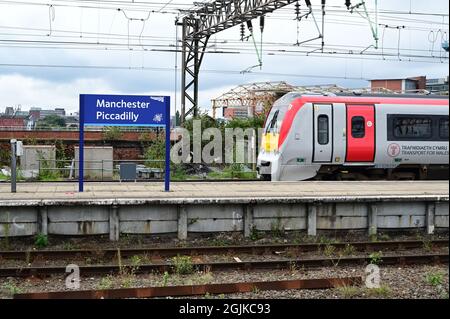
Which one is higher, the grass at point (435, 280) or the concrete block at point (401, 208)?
the concrete block at point (401, 208)

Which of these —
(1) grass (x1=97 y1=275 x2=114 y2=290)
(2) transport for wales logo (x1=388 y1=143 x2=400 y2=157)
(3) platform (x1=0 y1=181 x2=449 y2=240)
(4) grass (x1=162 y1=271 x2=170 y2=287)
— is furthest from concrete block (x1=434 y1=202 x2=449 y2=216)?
(1) grass (x1=97 y1=275 x2=114 y2=290)

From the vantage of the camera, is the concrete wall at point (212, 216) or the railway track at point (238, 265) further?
the concrete wall at point (212, 216)

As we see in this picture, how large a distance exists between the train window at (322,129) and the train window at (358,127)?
903 millimetres

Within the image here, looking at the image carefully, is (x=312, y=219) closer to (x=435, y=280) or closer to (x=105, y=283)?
(x=435, y=280)

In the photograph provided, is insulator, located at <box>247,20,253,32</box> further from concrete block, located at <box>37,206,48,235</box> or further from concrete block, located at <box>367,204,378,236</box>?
concrete block, located at <box>37,206,48,235</box>

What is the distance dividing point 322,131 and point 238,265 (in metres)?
8.29

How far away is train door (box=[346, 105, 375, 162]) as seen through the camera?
17469mm

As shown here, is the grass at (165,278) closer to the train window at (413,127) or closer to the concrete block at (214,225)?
the concrete block at (214,225)

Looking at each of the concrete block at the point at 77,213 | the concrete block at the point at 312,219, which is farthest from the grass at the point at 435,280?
the concrete block at the point at 77,213

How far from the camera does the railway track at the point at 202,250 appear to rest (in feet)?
34.3

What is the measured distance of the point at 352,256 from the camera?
36.5 ft
